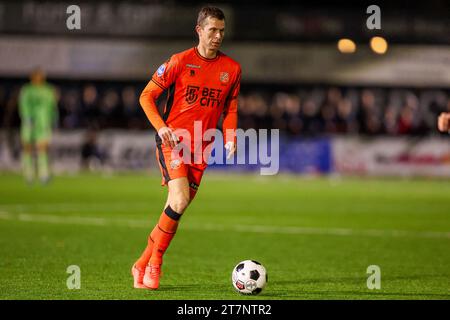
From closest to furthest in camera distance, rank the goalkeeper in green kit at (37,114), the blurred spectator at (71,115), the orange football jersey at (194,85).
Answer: the orange football jersey at (194,85) → the goalkeeper in green kit at (37,114) → the blurred spectator at (71,115)

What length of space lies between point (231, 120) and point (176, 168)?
72 centimetres

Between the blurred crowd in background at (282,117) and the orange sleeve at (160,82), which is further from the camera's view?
the blurred crowd in background at (282,117)

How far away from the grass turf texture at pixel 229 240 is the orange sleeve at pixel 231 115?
1.35 m

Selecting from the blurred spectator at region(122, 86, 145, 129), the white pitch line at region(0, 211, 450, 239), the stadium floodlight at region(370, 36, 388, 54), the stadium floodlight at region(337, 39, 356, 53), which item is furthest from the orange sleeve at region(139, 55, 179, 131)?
the stadium floodlight at region(370, 36, 388, 54)

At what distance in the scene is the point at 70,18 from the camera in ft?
93.5

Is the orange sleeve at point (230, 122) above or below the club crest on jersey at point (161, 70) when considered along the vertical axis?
below

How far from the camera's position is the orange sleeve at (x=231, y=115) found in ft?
27.5

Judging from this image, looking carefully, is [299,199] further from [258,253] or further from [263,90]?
[263,90]

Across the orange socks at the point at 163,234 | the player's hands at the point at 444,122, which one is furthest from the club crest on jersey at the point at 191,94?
the player's hands at the point at 444,122

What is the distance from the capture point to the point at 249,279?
775cm

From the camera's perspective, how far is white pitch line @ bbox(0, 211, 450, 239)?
13.2 m

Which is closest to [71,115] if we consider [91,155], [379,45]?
[91,155]

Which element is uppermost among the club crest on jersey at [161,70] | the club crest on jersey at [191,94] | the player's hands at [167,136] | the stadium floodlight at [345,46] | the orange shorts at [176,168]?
the stadium floodlight at [345,46]

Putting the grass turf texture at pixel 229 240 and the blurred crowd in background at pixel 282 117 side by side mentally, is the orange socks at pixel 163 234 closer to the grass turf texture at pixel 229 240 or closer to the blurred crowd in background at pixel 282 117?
the grass turf texture at pixel 229 240
